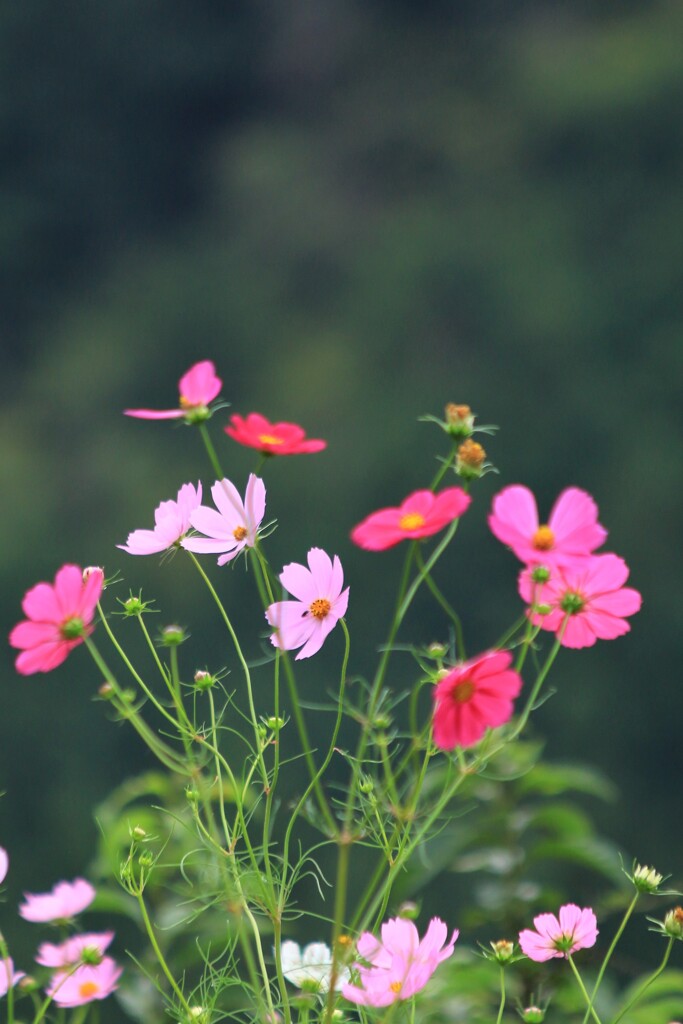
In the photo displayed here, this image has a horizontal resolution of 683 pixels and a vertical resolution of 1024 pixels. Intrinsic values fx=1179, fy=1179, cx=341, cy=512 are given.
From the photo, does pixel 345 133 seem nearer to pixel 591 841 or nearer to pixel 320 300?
pixel 320 300

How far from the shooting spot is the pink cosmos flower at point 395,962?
34 cm

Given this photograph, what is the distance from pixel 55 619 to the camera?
34 centimetres

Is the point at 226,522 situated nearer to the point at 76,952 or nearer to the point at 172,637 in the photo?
the point at 172,637

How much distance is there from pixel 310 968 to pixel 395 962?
6cm

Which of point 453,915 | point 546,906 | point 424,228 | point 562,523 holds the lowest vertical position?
point 453,915


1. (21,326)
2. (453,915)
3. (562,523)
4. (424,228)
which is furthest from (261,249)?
(562,523)

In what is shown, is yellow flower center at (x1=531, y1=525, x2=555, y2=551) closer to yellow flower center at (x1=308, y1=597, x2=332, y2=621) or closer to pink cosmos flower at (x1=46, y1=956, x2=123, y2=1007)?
yellow flower center at (x1=308, y1=597, x2=332, y2=621)

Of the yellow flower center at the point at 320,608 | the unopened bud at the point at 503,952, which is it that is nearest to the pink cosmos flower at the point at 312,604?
the yellow flower center at the point at 320,608

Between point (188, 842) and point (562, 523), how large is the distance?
38 centimetres

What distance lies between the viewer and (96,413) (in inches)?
115

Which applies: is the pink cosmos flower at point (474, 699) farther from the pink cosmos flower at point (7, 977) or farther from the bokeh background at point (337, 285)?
the bokeh background at point (337, 285)

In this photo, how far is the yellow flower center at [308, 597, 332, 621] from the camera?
384 mm

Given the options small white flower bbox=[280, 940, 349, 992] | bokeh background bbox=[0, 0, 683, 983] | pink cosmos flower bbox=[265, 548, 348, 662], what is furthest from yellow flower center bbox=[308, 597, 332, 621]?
bokeh background bbox=[0, 0, 683, 983]

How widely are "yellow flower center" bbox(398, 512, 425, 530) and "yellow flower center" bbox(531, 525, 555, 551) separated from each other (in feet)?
0.10
